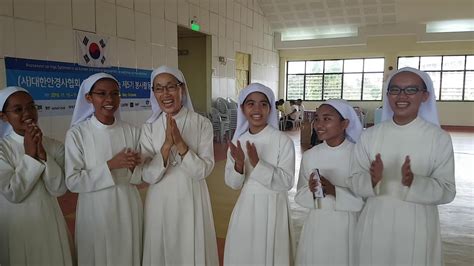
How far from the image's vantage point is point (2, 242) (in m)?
2.08

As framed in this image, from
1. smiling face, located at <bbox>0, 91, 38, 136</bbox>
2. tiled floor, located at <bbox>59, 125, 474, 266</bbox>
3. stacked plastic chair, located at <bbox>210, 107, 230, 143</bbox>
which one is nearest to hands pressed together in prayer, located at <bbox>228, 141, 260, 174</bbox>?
smiling face, located at <bbox>0, 91, 38, 136</bbox>

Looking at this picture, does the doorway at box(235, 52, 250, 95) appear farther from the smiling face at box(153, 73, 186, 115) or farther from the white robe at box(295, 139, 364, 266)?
the white robe at box(295, 139, 364, 266)

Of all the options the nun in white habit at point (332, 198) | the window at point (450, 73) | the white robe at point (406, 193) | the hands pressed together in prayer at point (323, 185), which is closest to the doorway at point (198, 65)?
the window at point (450, 73)

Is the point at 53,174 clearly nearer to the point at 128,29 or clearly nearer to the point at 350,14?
the point at 128,29

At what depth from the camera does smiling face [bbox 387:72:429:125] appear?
1811 mm

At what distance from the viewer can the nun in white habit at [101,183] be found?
6.98ft

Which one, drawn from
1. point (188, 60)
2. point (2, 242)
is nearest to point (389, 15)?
point (188, 60)

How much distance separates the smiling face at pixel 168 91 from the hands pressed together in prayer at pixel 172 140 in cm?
11

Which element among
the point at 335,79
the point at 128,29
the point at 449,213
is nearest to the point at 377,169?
the point at 449,213

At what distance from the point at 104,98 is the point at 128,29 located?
5.91 metres

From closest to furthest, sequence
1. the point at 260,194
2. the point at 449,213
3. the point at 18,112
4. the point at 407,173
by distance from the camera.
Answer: the point at 407,173
the point at 18,112
the point at 260,194
the point at 449,213

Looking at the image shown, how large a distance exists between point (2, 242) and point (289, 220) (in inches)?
65.7

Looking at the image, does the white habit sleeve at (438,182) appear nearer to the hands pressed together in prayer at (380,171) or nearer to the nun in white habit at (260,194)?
the hands pressed together in prayer at (380,171)

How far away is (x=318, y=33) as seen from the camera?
15.5 meters
